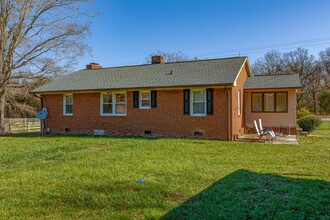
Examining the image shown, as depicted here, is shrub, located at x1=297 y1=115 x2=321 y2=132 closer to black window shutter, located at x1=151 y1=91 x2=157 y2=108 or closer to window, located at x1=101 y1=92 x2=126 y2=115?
black window shutter, located at x1=151 y1=91 x2=157 y2=108

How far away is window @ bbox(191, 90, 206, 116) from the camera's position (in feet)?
43.7

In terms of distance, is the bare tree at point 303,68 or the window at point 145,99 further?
the bare tree at point 303,68

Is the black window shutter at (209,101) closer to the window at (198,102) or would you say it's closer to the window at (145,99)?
the window at (198,102)

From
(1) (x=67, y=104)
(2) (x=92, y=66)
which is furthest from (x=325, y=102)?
(1) (x=67, y=104)

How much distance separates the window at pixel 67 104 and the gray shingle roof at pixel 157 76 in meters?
0.59

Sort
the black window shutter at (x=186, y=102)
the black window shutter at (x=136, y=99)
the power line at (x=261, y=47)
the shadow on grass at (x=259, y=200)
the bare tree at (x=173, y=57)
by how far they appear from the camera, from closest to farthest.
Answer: the shadow on grass at (x=259, y=200)
the black window shutter at (x=186, y=102)
the black window shutter at (x=136, y=99)
the power line at (x=261, y=47)
the bare tree at (x=173, y=57)

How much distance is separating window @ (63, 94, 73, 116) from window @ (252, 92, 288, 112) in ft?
37.3

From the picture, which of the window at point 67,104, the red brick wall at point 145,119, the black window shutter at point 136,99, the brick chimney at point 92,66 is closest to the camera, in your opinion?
the red brick wall at point 145,119

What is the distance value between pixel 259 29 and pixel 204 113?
33.3ft

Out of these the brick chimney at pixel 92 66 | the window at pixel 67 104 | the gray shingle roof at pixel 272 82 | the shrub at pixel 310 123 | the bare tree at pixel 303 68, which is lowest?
the shrub at pixel 310 123

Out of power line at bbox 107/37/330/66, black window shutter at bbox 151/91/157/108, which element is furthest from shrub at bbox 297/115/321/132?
power line at bbox 107/37/330/66

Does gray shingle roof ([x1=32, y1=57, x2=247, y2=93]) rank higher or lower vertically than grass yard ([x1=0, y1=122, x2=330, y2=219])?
higher

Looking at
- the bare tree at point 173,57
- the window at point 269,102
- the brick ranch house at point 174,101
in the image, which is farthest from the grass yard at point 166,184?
the bare tree at point 173,57

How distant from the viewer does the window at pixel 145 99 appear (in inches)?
573
